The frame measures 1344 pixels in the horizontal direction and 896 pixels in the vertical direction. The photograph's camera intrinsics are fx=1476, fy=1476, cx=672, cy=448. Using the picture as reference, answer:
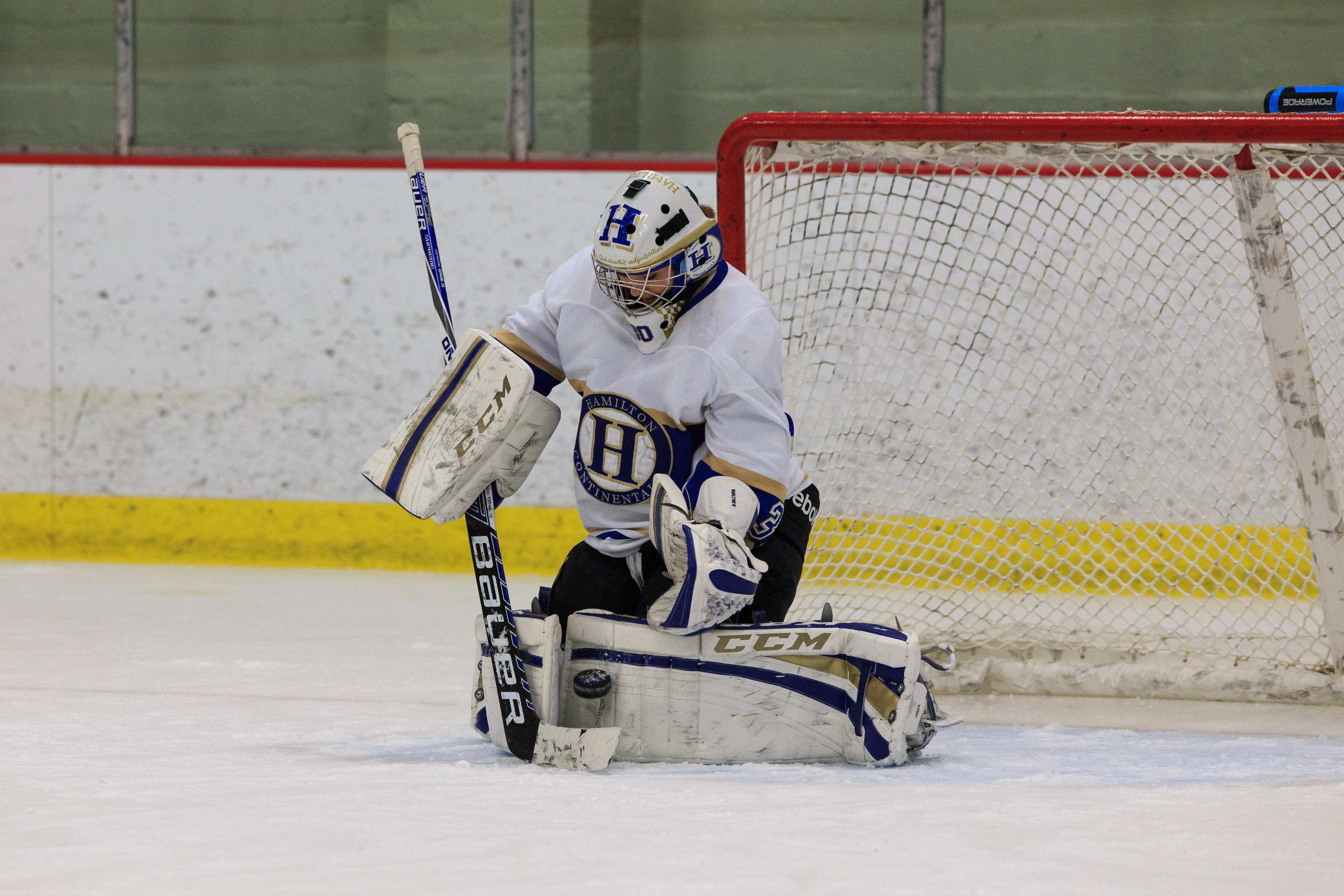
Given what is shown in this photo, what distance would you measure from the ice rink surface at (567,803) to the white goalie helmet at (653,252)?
67cm

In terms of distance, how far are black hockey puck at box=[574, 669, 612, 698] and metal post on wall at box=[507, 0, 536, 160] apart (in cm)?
293

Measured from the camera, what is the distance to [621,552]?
7.57ft

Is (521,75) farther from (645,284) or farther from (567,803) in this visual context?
(567,803)

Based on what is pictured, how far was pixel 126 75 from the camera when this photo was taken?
4957mm

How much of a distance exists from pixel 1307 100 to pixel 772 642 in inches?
59.5

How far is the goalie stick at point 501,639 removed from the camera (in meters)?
2.15

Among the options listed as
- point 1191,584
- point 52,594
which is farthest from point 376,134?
point 1191,584

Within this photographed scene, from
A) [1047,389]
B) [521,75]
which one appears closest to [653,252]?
[1047,389]

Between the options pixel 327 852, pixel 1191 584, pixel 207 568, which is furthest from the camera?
pixel 207 568

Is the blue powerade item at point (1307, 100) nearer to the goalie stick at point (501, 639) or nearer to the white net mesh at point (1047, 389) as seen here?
the white net mesh at point (1047, 389)

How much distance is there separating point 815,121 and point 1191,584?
1597 millimetres

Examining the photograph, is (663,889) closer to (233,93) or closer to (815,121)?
(815,121)

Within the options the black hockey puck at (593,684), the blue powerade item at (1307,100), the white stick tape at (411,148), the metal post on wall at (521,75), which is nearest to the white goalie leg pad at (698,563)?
the black hockey puck at (593,684)

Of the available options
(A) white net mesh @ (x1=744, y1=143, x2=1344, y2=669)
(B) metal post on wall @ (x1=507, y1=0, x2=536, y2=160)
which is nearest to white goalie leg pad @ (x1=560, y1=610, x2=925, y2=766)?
(A) white net mesh @ (x1=744, y1=143, x2=1344, y2=669)
